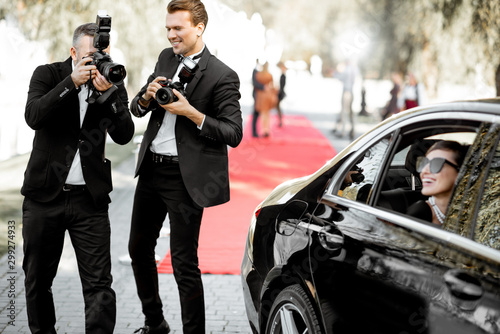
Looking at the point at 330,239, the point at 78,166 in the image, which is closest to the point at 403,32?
the point at 78,166

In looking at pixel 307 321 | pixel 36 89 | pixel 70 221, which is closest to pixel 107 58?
pixel 36 89

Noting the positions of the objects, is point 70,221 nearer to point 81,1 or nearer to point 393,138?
point 393,138

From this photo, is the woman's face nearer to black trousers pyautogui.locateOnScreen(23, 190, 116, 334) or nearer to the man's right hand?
the man's right hand

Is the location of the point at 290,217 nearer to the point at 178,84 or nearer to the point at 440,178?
the point at 440,178

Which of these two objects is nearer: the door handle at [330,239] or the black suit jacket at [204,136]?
the door handle at [330,239]

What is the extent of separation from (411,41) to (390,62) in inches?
207

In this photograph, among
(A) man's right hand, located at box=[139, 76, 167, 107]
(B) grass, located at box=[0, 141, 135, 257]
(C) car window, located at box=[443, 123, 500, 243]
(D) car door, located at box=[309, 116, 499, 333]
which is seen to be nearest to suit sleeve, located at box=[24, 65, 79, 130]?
(A) man's right hand, located at box=[139, 76, 167, 107]

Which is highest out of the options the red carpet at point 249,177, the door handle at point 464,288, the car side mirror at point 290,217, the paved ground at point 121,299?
the door handle at point 464,288

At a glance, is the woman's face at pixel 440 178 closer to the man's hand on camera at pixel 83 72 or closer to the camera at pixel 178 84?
the camera at pixel 178 84

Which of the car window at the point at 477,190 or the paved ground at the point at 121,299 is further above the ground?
the car window at the point at 477,190

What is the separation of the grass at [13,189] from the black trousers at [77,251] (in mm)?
3115

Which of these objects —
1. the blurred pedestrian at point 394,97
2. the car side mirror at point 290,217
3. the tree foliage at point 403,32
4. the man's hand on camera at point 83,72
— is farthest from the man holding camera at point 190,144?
the blurred pedestrian at point 394,97

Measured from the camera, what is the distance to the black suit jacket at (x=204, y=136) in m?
4.22

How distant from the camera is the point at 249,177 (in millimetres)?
12359
